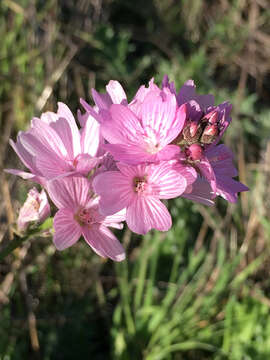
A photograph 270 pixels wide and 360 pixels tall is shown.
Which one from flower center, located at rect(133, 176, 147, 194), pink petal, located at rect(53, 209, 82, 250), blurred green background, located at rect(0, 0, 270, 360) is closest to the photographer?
pink petal, located at rect(53, 209, 82, 250)

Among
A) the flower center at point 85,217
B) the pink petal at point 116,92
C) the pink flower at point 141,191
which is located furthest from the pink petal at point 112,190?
the pink petal at point 116,92

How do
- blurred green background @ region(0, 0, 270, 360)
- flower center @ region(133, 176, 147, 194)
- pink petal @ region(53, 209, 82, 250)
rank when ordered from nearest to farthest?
pink petal @ region(53, 209, 82, 250), flower center @ region(133, 176, 147, 194), blurred green background @ region(0, 0, 270, 360)

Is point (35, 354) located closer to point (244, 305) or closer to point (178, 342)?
point (178, 342)

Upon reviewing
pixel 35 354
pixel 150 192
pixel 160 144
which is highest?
pixel 160 144

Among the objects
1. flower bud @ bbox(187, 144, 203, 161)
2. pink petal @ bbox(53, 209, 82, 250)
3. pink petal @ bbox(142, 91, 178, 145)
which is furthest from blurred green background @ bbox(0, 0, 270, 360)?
flower bud @ bbox(187, 144, 203, 161)

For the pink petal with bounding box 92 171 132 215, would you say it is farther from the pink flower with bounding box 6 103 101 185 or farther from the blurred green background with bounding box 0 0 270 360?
the blurred green background with bounding box 0 0 270 360

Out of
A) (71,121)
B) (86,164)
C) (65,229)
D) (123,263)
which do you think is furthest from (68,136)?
(123,263)

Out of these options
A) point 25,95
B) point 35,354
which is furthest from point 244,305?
point 25,95

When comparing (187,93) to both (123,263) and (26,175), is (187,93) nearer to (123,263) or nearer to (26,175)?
(26,175)
